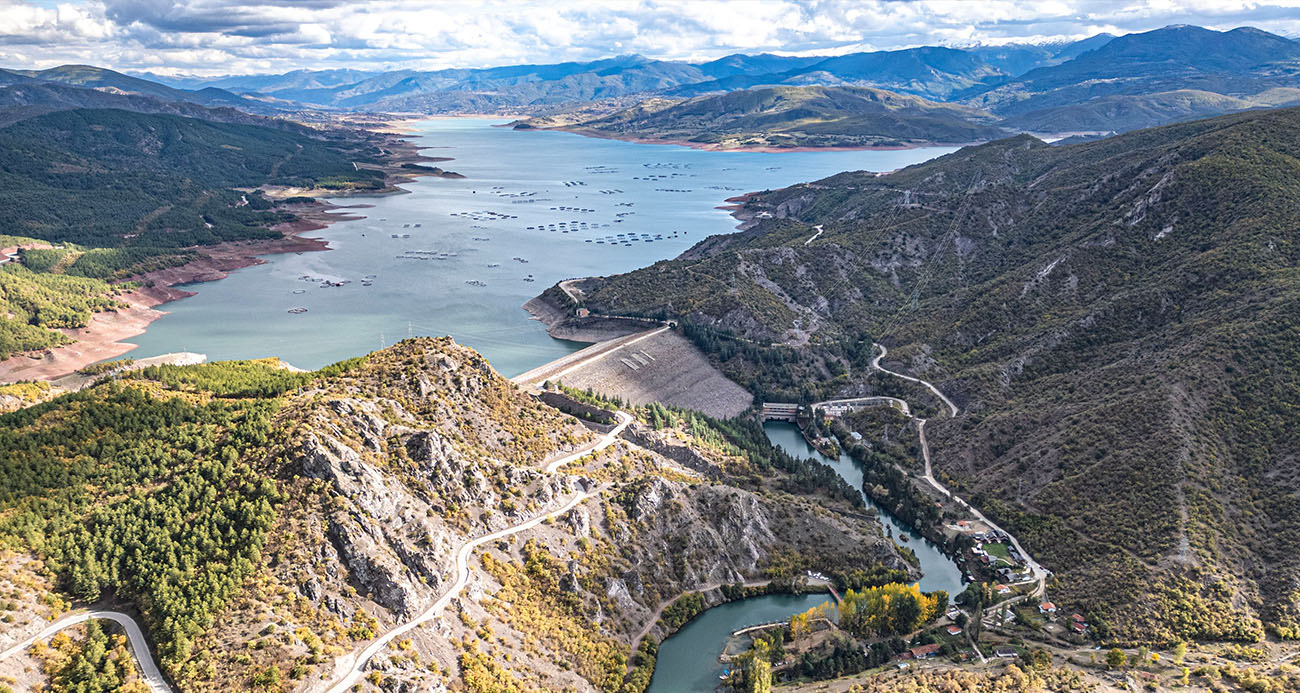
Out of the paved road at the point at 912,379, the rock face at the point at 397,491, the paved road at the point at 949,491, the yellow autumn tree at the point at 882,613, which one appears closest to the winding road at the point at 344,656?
the rock face at the point at 397,491

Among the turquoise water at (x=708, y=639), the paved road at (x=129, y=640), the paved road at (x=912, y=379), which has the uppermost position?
the paved road at (x=129, y=640)

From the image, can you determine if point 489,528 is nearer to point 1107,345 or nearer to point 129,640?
point 129,640

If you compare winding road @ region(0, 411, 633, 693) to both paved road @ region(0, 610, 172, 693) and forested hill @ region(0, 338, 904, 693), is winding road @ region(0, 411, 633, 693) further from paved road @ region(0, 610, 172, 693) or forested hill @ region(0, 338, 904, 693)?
forested hill @ region(0, 338, 904, 693)

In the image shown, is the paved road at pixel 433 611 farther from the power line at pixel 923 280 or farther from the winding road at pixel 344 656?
the power line at pixel 923 280

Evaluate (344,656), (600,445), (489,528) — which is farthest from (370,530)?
(600,445)

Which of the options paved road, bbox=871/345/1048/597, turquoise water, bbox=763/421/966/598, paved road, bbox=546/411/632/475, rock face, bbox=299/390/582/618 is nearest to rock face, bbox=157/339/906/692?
rock face, bbox=299/390/582/618

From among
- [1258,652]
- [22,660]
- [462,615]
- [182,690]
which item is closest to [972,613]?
[1258,652]
